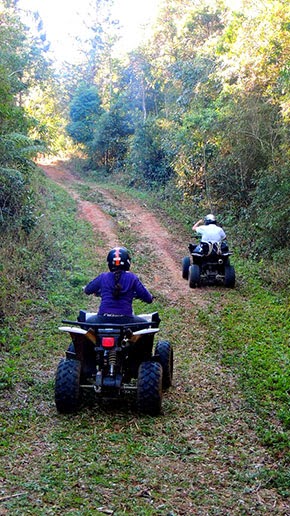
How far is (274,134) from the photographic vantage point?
51.3 ft

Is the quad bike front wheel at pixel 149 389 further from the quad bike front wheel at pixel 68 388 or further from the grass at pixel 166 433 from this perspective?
the quad bike front wheel at pixel 68 388

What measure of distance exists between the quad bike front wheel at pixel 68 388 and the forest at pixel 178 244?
0.73ft

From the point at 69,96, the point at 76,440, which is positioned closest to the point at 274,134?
the point at 76,440

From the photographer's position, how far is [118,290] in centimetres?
634

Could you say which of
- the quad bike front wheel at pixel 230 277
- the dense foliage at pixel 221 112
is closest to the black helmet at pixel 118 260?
the quad bike front wheel at pixel 230 277

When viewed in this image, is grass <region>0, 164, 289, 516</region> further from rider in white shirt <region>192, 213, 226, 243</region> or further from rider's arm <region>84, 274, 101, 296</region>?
rider in white shirt <region>192, 213, 226, 243</region>

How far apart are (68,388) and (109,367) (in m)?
0.49

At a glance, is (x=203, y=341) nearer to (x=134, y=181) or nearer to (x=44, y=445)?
(x=44, y=445)

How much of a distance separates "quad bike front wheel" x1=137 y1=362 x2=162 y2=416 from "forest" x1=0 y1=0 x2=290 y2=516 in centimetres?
15

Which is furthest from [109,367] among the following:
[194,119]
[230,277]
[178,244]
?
[194,119]

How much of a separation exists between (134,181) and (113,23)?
27.4 metres

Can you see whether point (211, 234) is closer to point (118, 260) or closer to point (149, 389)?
point (118, 260)

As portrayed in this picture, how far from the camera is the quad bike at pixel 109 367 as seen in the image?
5.71 m

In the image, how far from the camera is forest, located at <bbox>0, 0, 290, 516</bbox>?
4.58m
